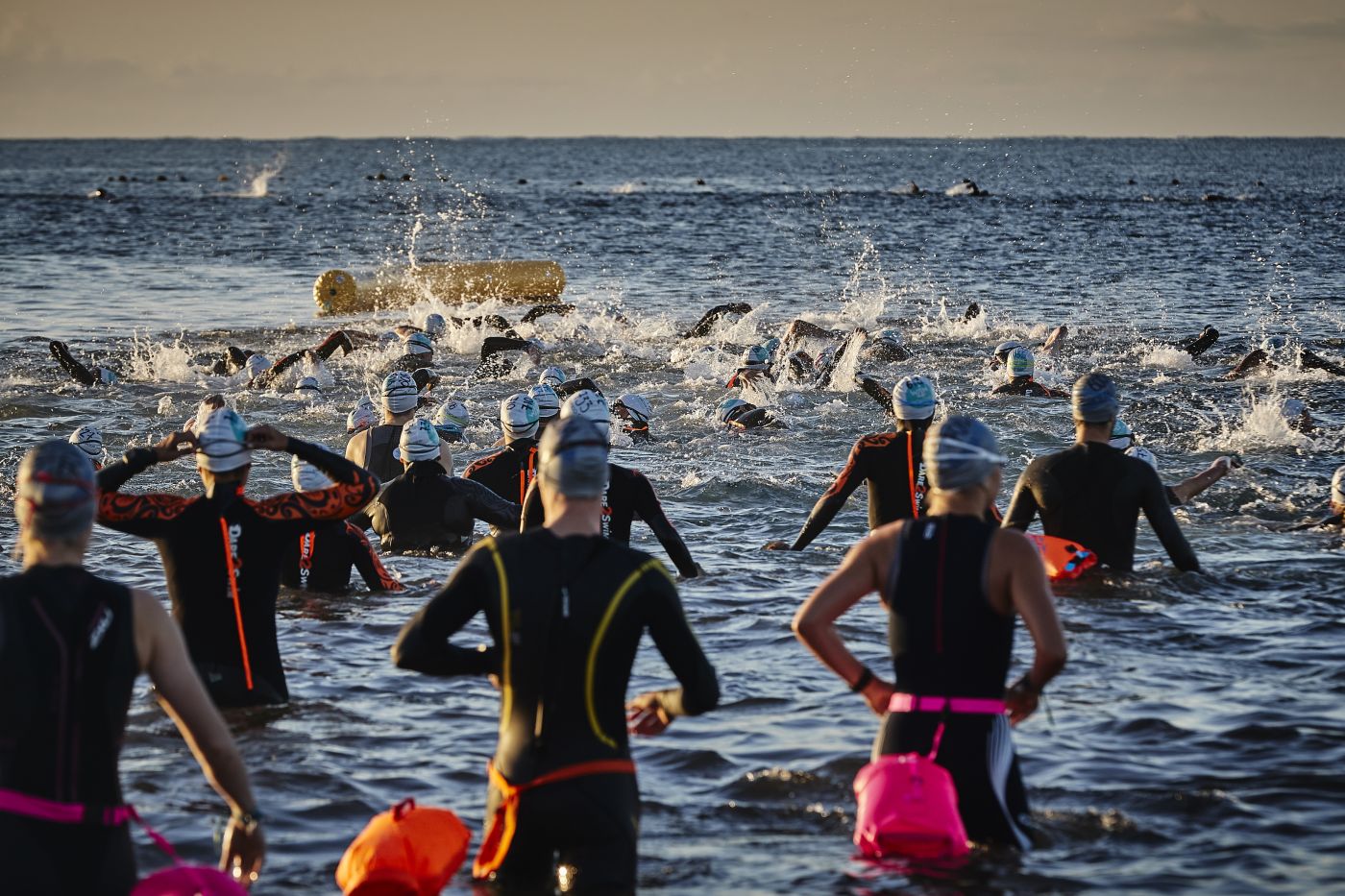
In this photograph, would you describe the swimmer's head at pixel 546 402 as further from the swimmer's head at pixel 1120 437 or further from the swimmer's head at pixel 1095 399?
the swimmer's head at pixel 1095 399

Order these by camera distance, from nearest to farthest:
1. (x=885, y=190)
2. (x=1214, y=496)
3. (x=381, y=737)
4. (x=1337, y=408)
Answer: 1. (x=381, y=737)
2. (x=1214, y=496)
3. (x=1337, y=408)
4. (x=885, y=190)

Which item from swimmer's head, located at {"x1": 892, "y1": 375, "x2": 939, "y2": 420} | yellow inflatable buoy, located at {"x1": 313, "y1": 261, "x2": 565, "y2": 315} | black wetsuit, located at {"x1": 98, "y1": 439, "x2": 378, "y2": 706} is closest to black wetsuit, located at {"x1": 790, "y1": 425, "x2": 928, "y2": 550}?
swimmer's head, located at {"x1": 892, "y1": 375, "x2": 939, "y2": 420}

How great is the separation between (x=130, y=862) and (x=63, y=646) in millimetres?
694

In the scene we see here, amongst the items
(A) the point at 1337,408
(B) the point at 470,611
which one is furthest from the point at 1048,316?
(B) the point at 470,611

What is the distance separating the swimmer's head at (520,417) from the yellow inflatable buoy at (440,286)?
23141 millimetres

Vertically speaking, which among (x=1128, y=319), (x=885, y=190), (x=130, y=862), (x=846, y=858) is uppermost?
(x=885, y=190)

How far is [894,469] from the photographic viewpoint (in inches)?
394

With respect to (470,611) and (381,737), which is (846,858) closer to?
(470,611)

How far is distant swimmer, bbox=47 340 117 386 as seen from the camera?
21359 mm

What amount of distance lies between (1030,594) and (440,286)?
31.3 metres

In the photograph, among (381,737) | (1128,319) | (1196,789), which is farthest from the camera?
(1128,319)

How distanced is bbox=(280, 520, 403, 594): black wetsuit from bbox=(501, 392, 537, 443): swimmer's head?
1.40 meters

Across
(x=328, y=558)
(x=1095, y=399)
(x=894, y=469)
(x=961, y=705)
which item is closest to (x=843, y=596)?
(x=961, y=705)

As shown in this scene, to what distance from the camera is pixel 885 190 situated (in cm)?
9944
